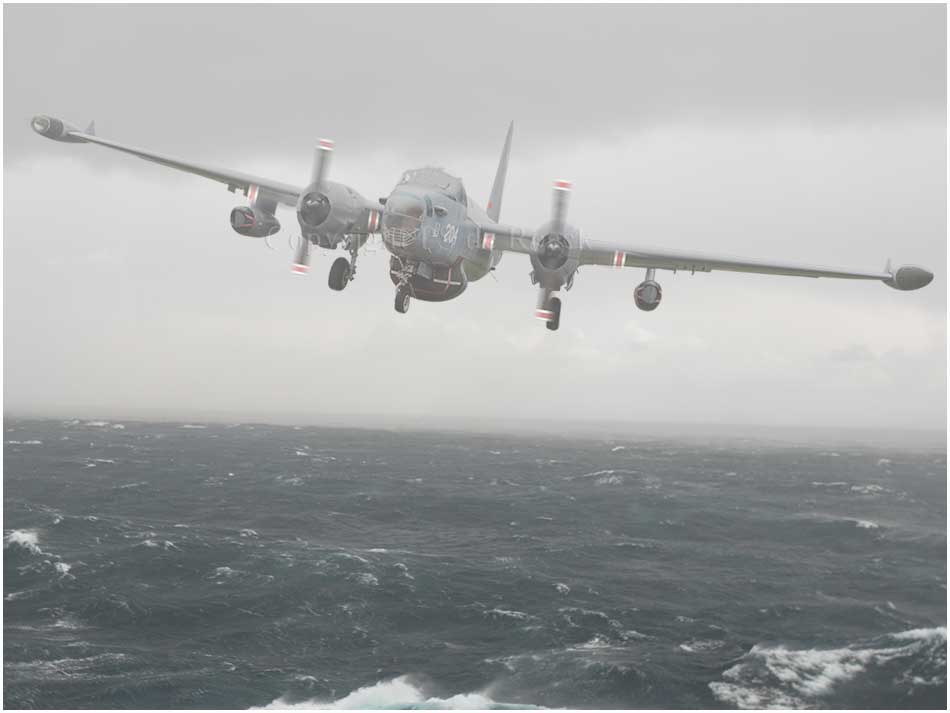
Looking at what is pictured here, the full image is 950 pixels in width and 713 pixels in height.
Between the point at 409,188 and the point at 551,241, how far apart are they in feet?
19.6

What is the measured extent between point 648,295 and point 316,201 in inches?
556

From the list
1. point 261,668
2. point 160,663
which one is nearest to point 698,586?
point 261,668

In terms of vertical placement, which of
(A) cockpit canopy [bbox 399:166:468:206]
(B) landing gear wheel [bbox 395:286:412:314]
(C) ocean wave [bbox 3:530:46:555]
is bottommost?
(C) ocean wave [bbox 3:530:46:555]

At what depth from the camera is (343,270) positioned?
26031mm

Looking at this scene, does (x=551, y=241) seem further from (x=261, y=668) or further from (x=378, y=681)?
(x=261, y=668)

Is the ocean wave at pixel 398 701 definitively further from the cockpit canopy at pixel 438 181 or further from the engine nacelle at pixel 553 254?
the cockpit canopy at pixel 438 181

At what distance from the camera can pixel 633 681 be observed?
205ft

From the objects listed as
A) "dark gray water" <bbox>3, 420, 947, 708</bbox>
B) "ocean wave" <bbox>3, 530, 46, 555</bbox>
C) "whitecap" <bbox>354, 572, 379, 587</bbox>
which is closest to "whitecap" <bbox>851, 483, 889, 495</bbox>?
"dark gray water" <bbox>3, 420, 947, 708</bbox>

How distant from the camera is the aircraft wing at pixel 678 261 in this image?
80.1ft

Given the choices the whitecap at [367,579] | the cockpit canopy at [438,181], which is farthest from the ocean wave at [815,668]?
the cockpit canopy at [438,181]

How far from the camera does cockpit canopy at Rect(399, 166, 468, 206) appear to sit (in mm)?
26766

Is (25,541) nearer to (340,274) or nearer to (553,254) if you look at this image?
(340,274)

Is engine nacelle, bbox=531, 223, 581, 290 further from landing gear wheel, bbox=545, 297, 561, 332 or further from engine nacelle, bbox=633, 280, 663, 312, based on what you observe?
engine nacelle, bbox=633, 280, 663, 312

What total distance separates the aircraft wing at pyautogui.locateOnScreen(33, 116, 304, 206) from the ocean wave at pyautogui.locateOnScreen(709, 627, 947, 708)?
190 feet
